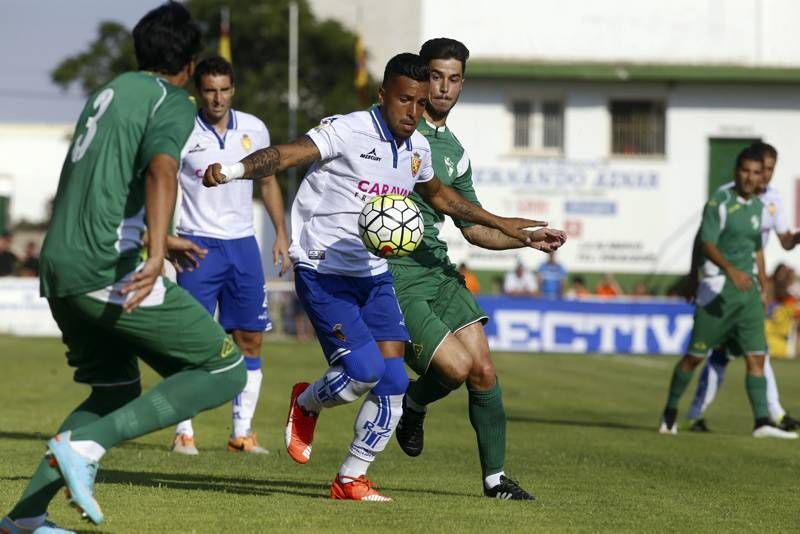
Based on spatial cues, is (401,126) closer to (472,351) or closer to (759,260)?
(472,351)

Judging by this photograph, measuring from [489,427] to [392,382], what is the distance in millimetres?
806

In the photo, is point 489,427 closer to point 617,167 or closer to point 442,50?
point 442,50

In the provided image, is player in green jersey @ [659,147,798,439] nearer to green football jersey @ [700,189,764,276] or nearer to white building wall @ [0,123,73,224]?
green football jersey @ [700,189,764,276]

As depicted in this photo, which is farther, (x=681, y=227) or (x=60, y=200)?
(x=681, y=227)

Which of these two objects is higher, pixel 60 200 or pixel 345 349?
pixel 60 200

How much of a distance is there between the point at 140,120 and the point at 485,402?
3.30 m

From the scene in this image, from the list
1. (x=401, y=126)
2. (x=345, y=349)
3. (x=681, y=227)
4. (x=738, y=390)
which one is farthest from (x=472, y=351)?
(x=681, y=227)

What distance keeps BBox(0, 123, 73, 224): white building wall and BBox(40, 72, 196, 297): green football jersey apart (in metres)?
78.8

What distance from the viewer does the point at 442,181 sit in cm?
885

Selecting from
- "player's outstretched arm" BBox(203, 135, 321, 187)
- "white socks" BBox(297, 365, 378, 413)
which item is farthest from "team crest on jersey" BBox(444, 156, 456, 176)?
"white socks" BBox(297, 365, 378, 413)

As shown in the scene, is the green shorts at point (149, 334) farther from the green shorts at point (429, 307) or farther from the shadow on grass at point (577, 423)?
the shadow on grass at point (577, 423)

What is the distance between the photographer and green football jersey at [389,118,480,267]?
8.77 meters

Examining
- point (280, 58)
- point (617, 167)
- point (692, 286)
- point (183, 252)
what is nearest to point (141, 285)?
point (183, 252)

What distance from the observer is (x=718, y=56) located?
38.8m
